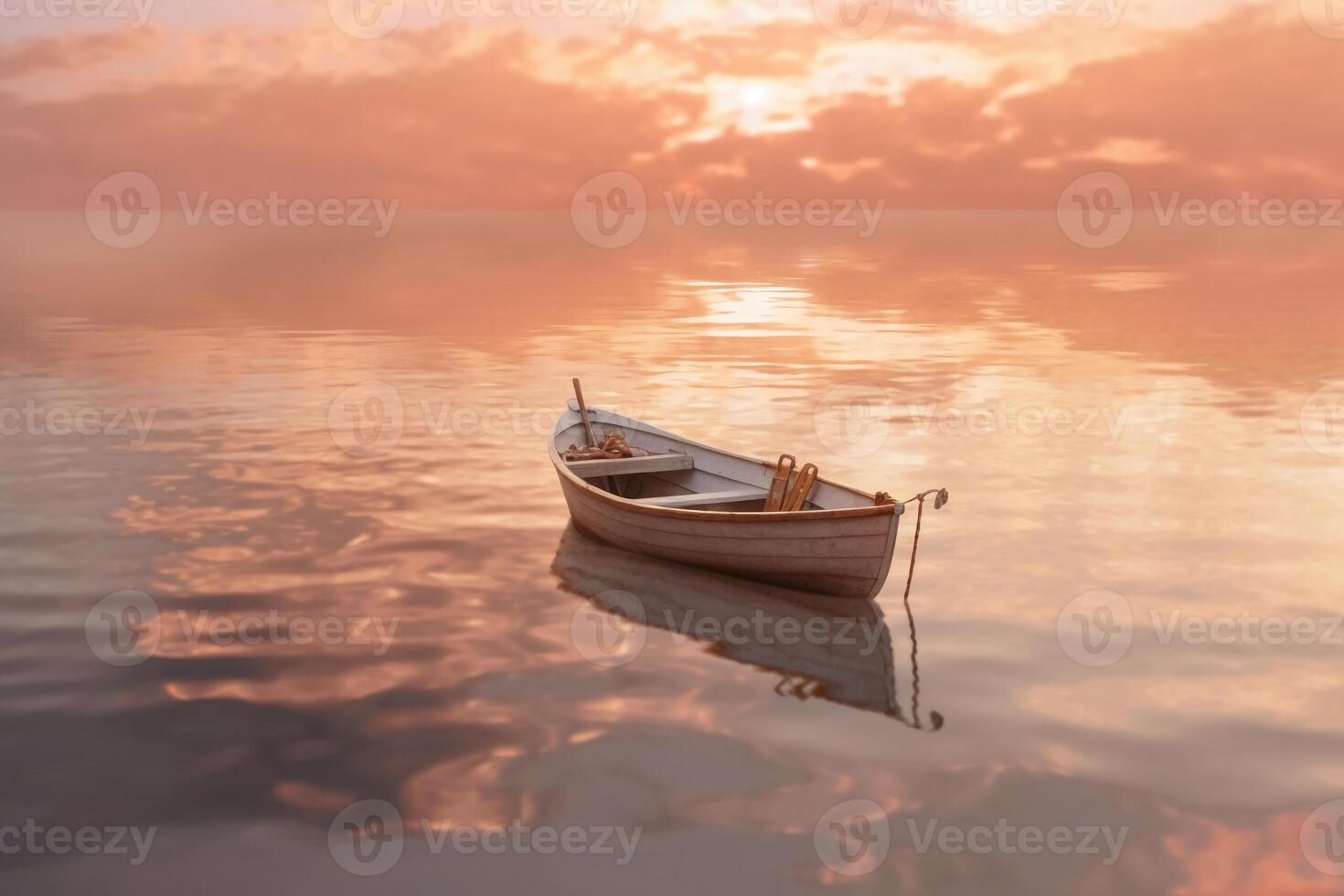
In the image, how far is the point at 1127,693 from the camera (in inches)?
398

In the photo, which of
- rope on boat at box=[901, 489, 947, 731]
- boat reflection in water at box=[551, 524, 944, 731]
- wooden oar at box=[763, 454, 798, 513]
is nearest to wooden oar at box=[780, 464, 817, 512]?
wooden oar at box=[763, 454, 798, 513]

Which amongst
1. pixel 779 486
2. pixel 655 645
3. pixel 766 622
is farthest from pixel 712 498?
pixel 655 645

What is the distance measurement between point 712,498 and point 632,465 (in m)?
1.65

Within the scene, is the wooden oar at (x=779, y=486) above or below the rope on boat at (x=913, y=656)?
above

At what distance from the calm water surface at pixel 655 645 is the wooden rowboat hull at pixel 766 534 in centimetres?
30

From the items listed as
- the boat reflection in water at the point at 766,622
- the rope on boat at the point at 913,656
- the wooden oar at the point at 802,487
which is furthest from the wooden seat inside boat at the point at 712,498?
the rope on boat at the point at 913,656

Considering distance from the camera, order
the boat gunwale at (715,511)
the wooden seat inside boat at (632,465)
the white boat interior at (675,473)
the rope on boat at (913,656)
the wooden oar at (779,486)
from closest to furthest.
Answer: the rope on boat at (913,656) < the boat gunwale at (715,511) < the wooden oar at (779,486) < the white boat interior at (675,473) < the wooden seat inside boat at (632,465)

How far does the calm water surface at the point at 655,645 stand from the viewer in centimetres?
799

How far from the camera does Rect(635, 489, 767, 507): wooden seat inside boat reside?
13.8 m

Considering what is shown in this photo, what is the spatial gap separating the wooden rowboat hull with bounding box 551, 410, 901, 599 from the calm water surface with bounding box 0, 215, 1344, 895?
297mm

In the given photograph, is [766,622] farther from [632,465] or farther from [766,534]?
[632,465]

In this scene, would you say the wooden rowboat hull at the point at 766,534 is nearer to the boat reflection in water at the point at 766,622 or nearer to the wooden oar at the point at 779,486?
the boat reflection in water at the point at 766,622

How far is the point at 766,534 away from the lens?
12.2m

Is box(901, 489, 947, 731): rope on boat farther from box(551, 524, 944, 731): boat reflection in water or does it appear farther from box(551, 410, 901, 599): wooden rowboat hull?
box(551, 410, 901, 599): wooden rowboat hull
